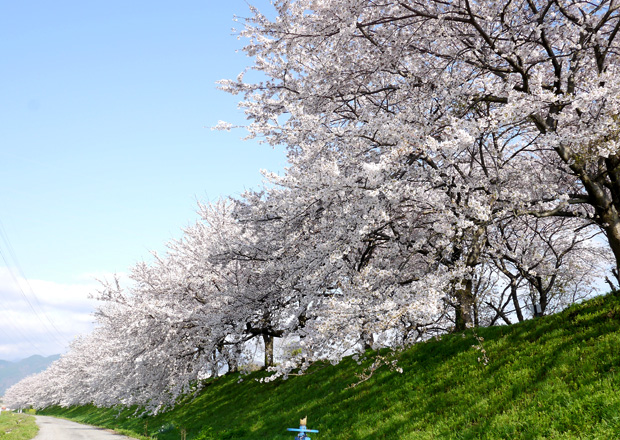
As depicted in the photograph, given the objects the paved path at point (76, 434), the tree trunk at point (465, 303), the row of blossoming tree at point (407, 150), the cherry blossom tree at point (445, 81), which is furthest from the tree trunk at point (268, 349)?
the cherry blossom tree at point (445, 81)

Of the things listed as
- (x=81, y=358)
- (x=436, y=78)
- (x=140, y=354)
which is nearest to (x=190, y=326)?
(x=140, y=354)

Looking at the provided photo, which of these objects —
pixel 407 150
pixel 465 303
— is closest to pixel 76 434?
pixel 465 303

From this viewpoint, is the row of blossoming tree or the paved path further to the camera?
the paved path

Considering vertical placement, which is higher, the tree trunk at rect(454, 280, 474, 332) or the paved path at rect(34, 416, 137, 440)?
the tree trunk at rect(454, 280, 474, 332)

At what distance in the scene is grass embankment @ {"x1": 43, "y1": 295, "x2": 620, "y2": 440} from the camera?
23.4 feet

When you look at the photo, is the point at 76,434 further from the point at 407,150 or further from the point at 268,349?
the point at 407,150

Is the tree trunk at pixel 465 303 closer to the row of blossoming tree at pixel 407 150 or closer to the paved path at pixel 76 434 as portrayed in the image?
the row of blossoming tree at pixel 407 150

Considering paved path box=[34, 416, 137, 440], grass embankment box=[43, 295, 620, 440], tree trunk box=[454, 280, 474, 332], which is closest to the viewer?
grass embankment box=[43, 295, 620, 440]

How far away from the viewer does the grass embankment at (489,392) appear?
7141 millimetres

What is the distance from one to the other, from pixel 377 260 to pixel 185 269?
1030 cm

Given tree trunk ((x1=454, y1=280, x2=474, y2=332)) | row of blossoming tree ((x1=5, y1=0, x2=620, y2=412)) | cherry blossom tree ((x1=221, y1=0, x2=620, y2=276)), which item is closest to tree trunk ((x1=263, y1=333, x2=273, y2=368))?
row of blossoming tree ((x1=5, y1=0, x2=620, y2=412))

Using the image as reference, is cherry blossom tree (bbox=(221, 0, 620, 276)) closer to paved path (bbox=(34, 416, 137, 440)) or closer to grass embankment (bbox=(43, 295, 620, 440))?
grass embankment (bbox=(43, 295, 620, 440))

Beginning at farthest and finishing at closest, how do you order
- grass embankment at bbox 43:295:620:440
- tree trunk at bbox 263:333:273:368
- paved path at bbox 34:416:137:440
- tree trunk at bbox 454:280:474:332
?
tree trunk at bbox 263:333:273:368, paved path at bbox 34:416:137:440, tree trunk at bbox 454:280:474:332, grass embankment at bbox 43:295:620:440

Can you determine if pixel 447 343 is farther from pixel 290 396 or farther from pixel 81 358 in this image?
pixel 81 358
